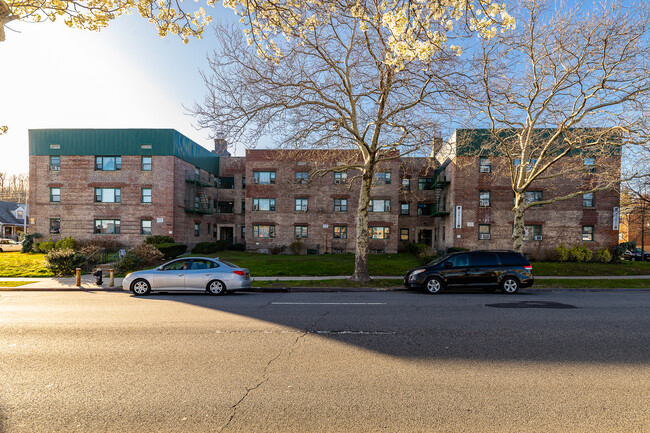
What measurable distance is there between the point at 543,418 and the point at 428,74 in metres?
11.5

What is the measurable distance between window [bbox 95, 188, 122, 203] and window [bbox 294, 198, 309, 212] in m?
17.0

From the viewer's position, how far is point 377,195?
34.8 metres

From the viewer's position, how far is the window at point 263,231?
1395 inches

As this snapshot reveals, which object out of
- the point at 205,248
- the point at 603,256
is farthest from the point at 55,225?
the point at 603,256

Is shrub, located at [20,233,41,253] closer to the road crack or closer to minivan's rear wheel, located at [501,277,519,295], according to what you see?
the road crack

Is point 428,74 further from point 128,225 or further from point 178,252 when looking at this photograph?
point 128,225

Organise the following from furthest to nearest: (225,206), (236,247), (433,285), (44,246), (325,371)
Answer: (225,206) < (236,247) < (44,246) < (433,285) < (325,371)

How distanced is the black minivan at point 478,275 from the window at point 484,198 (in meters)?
19.7

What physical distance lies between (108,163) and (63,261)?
61.0ft

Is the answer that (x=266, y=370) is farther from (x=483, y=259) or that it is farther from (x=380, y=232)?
(x=380, y=232)

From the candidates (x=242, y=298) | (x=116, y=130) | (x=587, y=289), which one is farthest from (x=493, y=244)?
(x=116, y=130)

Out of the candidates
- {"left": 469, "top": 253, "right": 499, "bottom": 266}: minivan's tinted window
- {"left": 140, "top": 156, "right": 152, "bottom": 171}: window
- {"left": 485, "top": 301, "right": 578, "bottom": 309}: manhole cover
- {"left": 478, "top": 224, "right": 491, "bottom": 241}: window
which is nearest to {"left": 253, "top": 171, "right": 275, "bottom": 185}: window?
{"left": 140, "top": 156, "right": 152, "bottom": 171}: window

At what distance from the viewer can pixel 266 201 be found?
35812mm

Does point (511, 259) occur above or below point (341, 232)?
below
